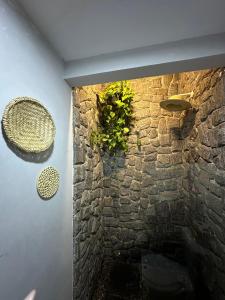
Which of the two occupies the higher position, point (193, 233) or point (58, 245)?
point (58, 245)

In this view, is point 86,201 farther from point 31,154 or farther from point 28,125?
point 28,125

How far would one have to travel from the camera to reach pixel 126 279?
228 centimetres

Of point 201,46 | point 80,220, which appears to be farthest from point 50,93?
point 80,220

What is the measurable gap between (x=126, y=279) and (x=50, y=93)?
2228 mm

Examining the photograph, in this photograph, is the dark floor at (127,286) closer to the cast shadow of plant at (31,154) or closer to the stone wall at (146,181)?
the stone wall at (146,181)

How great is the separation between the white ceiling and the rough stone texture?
52 centimetres

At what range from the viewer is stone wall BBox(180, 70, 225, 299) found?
4.93ft

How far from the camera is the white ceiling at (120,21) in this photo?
98 cm

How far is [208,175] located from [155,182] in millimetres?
872

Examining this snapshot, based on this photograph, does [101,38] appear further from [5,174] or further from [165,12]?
[5,174]

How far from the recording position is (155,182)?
2.53 meters

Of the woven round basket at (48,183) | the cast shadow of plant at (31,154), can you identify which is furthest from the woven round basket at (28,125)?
the woven round basket at (48,183)

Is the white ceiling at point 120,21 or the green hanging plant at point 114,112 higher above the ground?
the white ceiling at point 120,21

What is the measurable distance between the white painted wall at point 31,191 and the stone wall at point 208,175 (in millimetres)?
1187
